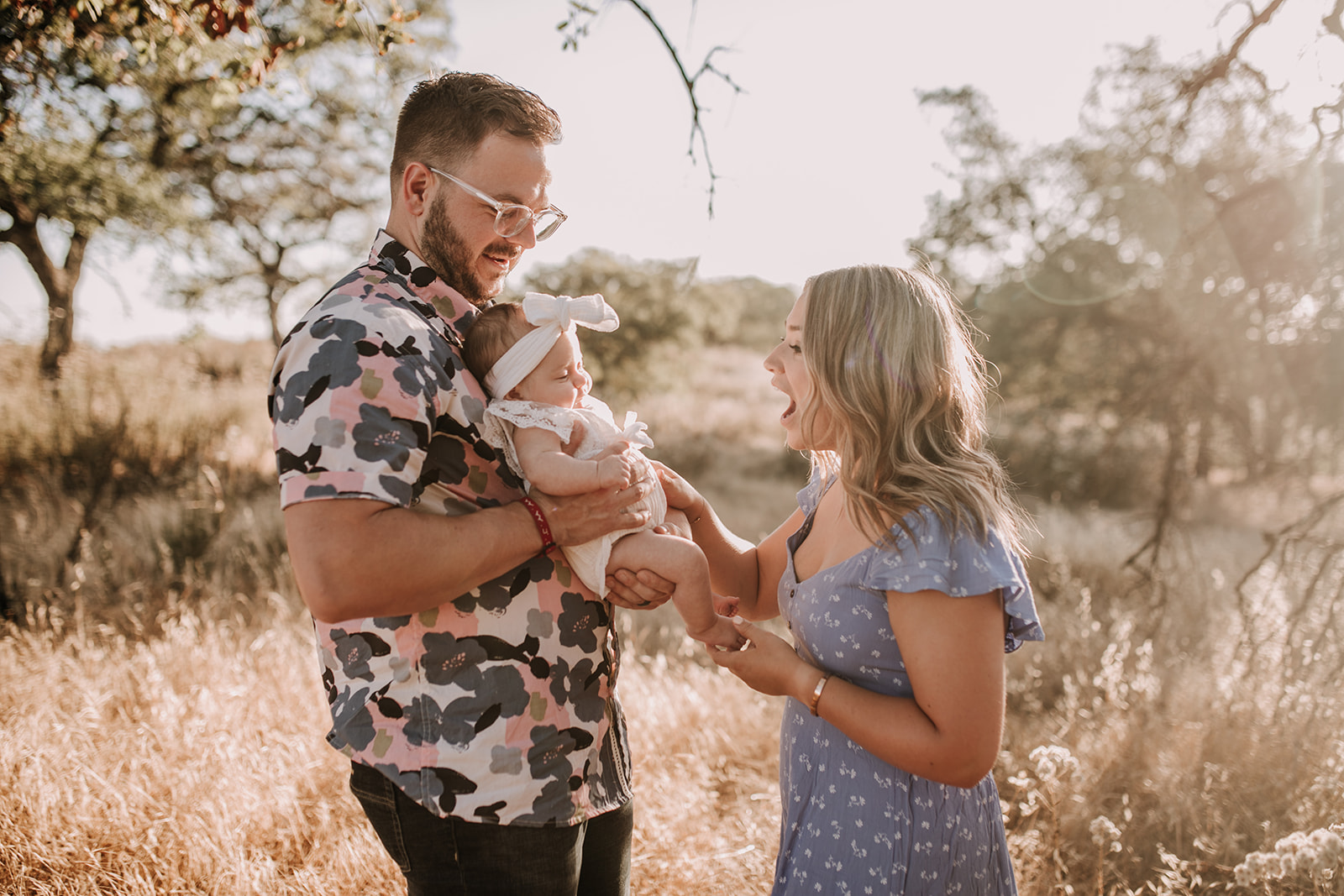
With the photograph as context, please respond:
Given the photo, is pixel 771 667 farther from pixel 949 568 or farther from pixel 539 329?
pixel 539 329

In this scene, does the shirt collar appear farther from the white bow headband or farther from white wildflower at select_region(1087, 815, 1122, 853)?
white wildflower at select_region(1087, 815, 1122, 853)

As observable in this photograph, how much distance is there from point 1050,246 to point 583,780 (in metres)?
9.77

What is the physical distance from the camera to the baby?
189cm

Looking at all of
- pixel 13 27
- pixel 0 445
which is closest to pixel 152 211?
pixel 0 445

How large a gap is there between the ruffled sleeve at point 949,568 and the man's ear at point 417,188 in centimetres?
147

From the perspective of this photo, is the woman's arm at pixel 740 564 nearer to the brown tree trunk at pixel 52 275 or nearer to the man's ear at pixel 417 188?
the man's ear at pixel 417 188

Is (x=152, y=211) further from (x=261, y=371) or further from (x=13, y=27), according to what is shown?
(x=13, y=27)

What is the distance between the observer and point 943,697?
1590 millimetres

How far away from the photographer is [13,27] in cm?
379

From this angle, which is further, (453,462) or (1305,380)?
(1305,380)

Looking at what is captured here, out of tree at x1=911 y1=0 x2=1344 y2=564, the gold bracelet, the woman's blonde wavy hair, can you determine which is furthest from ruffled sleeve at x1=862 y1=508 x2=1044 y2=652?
tree at x1=911 y1=0 x2=1344 y2=564

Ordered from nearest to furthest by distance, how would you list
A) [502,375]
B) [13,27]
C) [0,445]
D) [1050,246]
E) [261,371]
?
[502,375] < [13,27] < [0,445] < [1050,246] < [261,371]

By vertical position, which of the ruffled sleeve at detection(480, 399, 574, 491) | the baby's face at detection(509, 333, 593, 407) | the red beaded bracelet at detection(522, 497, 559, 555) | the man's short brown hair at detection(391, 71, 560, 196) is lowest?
the red beaded bracelet at detection(522, 497, 559, 555)

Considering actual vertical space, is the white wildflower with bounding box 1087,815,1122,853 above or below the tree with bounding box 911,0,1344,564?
below
